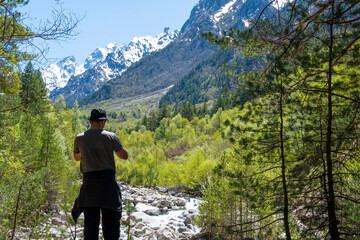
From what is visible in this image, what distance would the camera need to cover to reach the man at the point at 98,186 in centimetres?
369

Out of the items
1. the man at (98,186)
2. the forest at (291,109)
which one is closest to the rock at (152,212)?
the forest at (291,109)

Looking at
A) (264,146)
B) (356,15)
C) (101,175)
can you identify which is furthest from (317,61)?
(101,175)

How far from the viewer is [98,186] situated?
372 centimetres

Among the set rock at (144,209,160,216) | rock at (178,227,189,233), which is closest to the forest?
rock at (178,227,189,233)

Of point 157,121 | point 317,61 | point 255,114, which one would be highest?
point 157,121

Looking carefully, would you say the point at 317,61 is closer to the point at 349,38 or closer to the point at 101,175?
the point at 349,38

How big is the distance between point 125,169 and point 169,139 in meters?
20.4

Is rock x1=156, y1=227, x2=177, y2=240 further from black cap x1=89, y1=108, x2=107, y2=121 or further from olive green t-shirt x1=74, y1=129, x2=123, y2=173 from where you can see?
black cap x1=89, y1=108, x2=107, y2=121

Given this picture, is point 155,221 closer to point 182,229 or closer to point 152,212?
point 182,229

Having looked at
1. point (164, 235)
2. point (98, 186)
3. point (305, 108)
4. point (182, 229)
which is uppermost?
point (305, 108)

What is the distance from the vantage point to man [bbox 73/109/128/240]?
369 cm

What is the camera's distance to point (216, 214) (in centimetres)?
968

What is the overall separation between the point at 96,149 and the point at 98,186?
0.51m

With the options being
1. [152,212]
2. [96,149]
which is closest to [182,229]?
[152,212]
